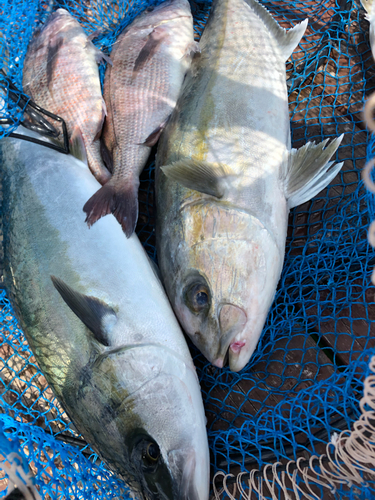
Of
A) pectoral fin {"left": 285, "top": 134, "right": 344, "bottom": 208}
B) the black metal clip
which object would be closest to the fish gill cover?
the black metal clip

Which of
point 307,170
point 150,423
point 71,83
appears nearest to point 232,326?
point 150,423

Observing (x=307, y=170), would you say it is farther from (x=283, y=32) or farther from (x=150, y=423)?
(x=150, y=423)

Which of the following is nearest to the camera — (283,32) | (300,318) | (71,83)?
(300,318)

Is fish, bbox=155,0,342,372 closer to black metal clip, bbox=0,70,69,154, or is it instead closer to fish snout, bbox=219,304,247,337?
fish snout, bbox=219,304,247,337

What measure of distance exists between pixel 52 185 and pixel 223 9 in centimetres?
162

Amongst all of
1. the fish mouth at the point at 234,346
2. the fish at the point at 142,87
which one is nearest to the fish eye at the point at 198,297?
the fish mouth at the point at 234,346

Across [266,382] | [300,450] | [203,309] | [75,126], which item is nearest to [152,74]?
[75,126]

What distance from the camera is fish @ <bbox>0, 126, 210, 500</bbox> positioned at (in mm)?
1631

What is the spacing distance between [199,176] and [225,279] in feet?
1.78

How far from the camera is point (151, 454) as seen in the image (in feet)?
5.28

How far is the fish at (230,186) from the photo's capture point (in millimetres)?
1793

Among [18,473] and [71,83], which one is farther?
[71,83]

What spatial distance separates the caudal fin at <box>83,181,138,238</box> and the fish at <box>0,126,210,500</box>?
4cm

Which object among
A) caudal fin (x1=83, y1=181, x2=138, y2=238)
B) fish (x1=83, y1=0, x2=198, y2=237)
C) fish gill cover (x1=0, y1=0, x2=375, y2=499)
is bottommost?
fish gill cover (x1=0, y1=0, x2=375, y2=499)
